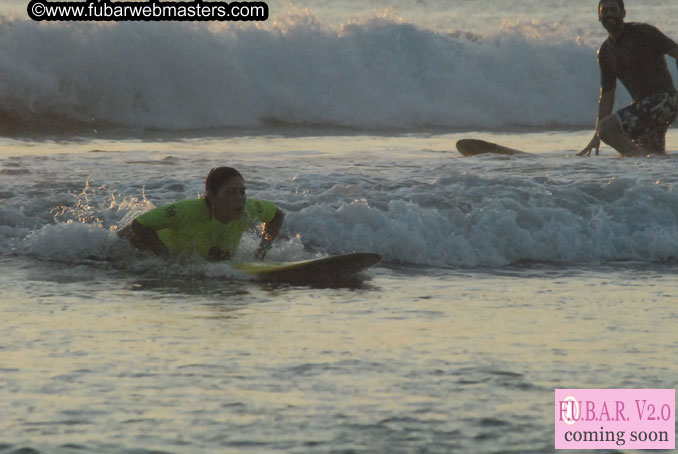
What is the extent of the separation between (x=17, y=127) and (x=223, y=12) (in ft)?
24.0

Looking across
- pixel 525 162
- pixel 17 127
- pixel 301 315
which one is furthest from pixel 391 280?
pixel 17 127

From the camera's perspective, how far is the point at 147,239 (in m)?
9.45

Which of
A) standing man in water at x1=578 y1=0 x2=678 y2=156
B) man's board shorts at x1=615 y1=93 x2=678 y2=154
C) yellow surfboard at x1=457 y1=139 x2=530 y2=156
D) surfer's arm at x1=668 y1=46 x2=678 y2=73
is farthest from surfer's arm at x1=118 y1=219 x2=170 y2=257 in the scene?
yellow surfboard at x1=457 y1=139 x2=530 y2=156

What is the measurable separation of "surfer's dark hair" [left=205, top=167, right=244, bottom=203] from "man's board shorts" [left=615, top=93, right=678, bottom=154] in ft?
19.3

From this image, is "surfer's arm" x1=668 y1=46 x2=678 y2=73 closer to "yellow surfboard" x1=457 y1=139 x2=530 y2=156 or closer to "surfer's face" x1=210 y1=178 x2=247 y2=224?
"yellow surfboard" x1=457 y1=139 x2=530 y2=156

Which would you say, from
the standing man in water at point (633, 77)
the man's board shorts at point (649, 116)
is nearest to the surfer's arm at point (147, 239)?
the standing man in water at point (633, 77)

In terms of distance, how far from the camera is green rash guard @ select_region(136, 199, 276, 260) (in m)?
9.40

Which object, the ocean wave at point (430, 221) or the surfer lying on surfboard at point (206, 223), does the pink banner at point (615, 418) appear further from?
the ocean wave at point (430, 221)

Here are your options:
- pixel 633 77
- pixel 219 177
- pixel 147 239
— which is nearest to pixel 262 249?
pixel 219 177

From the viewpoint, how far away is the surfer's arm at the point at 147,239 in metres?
9.44

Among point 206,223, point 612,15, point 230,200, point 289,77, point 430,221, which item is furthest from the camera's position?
point 289,77

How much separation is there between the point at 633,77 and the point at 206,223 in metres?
5.94

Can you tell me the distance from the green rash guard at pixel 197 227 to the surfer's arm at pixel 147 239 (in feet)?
0.14

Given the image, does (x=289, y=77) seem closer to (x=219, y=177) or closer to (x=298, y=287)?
(x=219, y=177)
